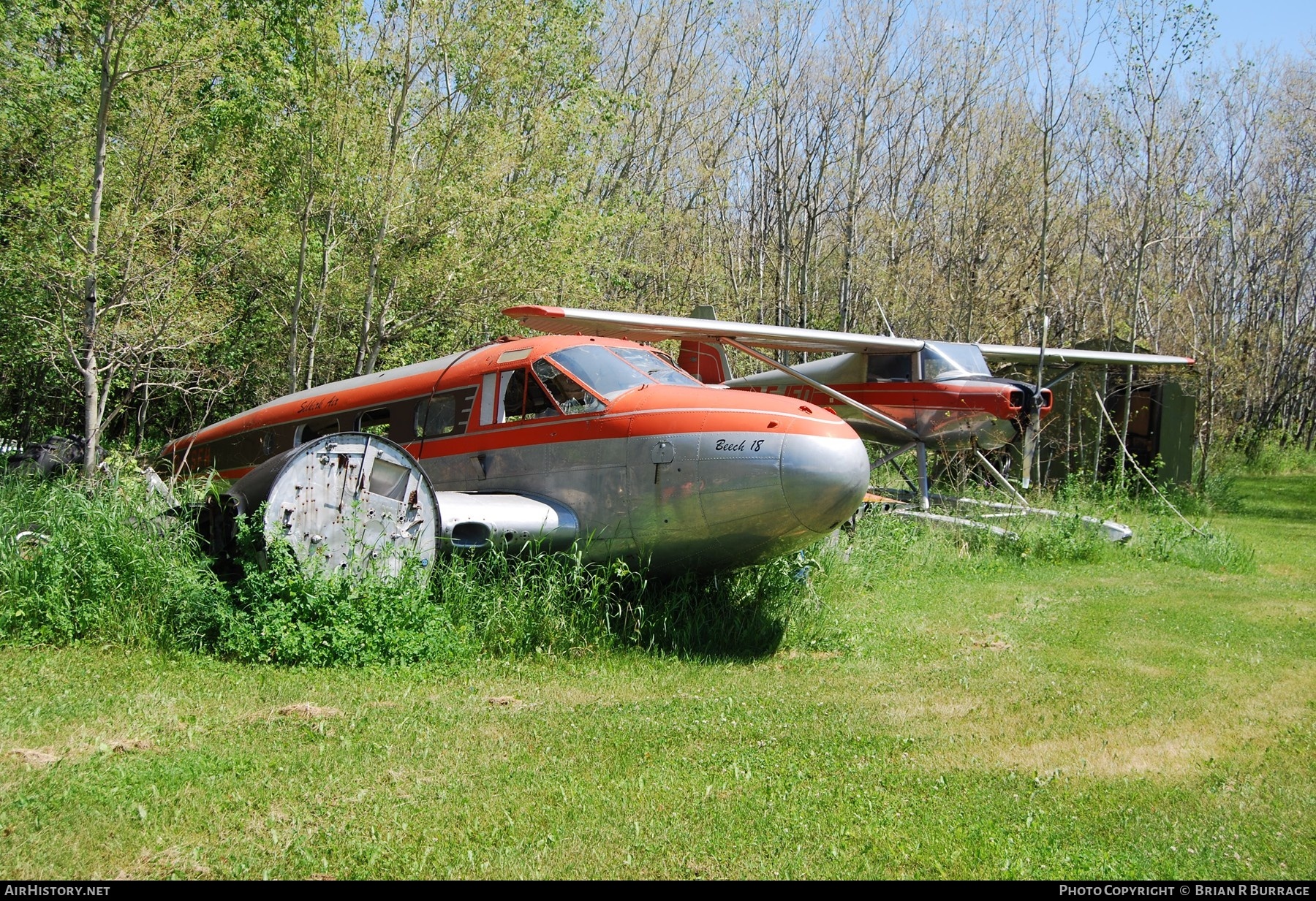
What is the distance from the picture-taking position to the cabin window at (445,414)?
9281mm

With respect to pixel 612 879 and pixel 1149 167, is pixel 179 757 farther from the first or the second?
pixel 1149 167

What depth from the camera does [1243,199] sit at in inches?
1363

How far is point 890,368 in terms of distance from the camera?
14.7 meters

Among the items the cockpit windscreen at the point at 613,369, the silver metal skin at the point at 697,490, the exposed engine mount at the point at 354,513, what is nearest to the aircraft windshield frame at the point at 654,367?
the cockpit windscreen at the point at 613,369

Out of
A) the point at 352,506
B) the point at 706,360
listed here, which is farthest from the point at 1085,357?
the point at 352,506

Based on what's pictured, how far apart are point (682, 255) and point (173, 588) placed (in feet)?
76.6

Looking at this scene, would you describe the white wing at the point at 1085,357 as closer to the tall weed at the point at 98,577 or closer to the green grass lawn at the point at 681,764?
A: the green grass lawn at the point at 681,764

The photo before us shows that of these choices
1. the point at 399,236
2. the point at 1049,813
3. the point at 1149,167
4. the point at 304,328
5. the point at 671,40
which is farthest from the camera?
the point at 671,40

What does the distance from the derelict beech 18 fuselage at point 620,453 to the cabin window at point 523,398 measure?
1 centimetres

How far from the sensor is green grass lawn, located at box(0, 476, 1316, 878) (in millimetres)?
4094

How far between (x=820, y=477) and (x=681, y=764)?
9.15 ft

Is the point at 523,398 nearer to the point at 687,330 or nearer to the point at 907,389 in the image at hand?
the point at 687,330
